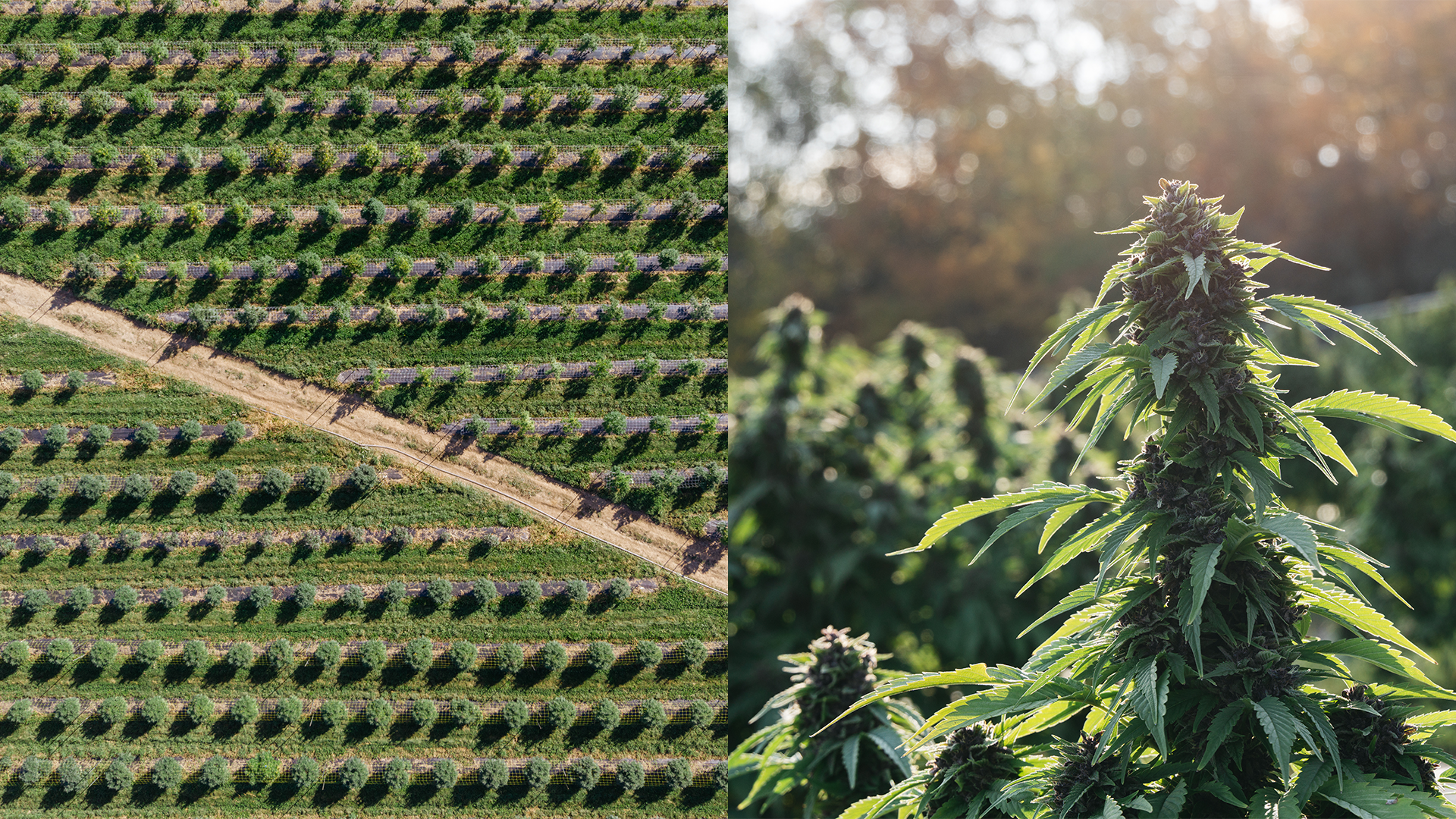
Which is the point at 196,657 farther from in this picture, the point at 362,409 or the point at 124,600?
the point at 362,409

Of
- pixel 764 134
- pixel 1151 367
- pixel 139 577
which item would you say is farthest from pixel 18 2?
pixel 764 134

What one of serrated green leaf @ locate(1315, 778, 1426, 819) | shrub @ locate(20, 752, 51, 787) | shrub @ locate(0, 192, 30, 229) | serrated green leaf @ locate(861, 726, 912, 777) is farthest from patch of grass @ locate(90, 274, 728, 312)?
serrated green leaf @ locate(1315, 778, 1426, 819)

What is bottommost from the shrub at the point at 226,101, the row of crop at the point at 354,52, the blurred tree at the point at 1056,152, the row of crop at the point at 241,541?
the row of crop at the point at 241,541

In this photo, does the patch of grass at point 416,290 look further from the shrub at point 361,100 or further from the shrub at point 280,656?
the shrub at point 280,656

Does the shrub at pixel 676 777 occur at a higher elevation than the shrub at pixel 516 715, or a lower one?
lower

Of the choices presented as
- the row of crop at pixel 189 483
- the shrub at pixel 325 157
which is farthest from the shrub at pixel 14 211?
the shrub at pixel 325 157

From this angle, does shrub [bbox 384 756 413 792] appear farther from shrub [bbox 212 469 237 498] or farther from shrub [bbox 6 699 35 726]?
shrub [bbox 6 699 35 726]

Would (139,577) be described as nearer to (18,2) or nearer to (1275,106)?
(18,2)
